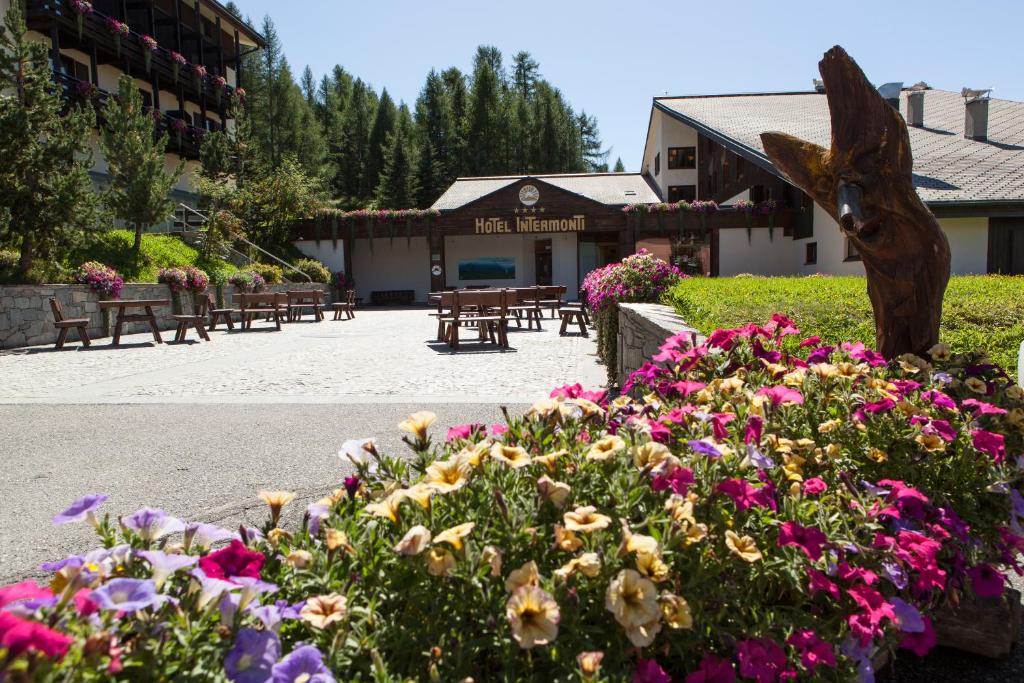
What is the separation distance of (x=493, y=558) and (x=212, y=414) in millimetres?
5568

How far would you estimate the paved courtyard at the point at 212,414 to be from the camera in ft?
12.4

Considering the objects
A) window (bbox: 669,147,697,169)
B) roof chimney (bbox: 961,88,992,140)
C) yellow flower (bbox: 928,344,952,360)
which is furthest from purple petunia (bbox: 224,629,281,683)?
window (bbox: 669,147,697,169)

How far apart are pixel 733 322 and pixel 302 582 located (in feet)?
17.0

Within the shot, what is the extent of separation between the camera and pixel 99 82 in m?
25.9

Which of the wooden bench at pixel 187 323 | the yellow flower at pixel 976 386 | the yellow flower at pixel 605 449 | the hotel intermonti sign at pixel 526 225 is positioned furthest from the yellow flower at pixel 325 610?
A: the hotel intermonti sign at pixel 526 225

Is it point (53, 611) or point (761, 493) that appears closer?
point (53, 611)

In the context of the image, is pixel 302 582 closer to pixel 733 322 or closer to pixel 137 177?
pixel 733 322

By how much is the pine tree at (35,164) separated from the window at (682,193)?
22.9 meters

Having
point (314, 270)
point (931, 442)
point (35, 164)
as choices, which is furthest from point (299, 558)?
point (314, 270)

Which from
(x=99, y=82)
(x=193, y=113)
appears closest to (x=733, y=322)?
(x=99, y=82)

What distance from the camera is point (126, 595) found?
973 millimetres

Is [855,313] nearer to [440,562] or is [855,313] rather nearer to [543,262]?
[440,562]

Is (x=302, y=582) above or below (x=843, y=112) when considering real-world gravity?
below

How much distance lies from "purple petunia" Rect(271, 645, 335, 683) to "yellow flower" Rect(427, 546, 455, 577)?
236mm
